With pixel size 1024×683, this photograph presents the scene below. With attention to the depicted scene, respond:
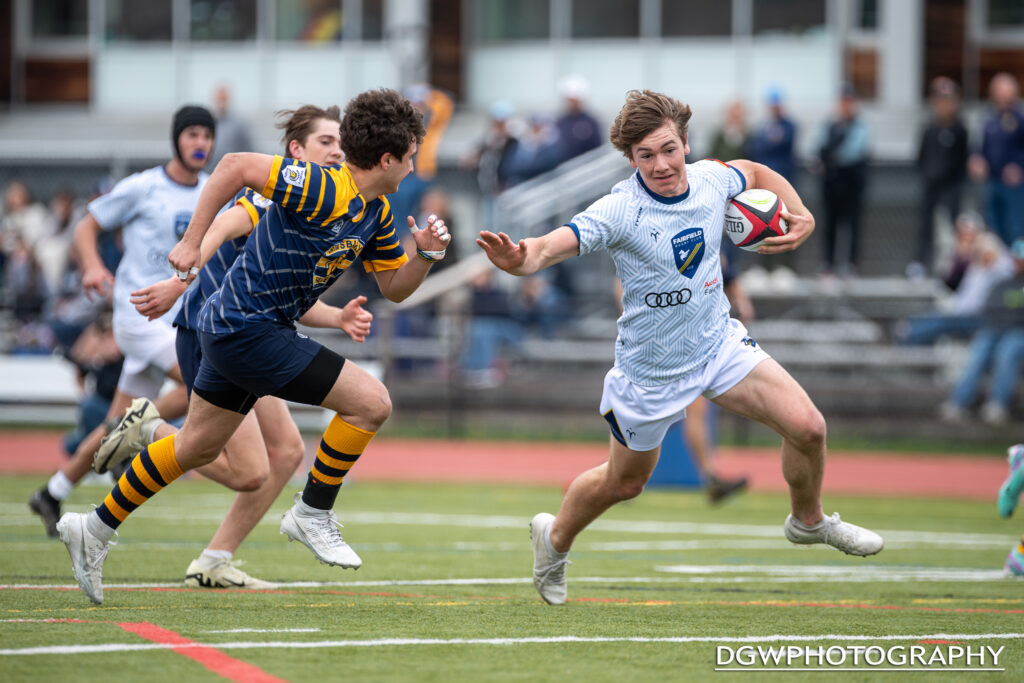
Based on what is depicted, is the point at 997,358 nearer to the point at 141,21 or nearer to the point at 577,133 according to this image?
the point at 577,133

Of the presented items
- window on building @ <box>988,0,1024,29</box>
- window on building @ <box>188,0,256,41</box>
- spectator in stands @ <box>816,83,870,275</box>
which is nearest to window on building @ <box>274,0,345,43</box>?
window on building @ <box>188,0,256,41</box>

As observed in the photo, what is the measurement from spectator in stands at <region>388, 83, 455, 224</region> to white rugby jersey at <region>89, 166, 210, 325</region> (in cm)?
993

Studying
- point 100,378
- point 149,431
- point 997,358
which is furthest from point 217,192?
point 997,358

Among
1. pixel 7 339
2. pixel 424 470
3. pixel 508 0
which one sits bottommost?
pixel 424 470

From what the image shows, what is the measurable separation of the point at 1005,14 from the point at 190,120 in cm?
1760

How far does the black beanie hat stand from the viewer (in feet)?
25.9

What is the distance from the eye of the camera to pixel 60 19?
85.3ft

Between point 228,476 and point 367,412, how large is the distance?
105 centimetres

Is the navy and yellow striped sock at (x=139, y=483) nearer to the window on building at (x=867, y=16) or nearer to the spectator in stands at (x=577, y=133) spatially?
the spectator in stands at (x=577, y=133)

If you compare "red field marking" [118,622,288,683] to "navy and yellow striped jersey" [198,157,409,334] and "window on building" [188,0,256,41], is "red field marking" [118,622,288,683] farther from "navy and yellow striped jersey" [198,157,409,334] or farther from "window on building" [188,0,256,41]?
"window on building" [188,0,256,41]

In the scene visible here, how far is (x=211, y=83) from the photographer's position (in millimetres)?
24781

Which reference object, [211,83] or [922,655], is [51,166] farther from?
[922,655]

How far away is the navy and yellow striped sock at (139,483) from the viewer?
19.5 ft

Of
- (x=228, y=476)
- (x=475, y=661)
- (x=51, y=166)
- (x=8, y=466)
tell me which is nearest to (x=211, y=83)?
(x=51, y=166)
